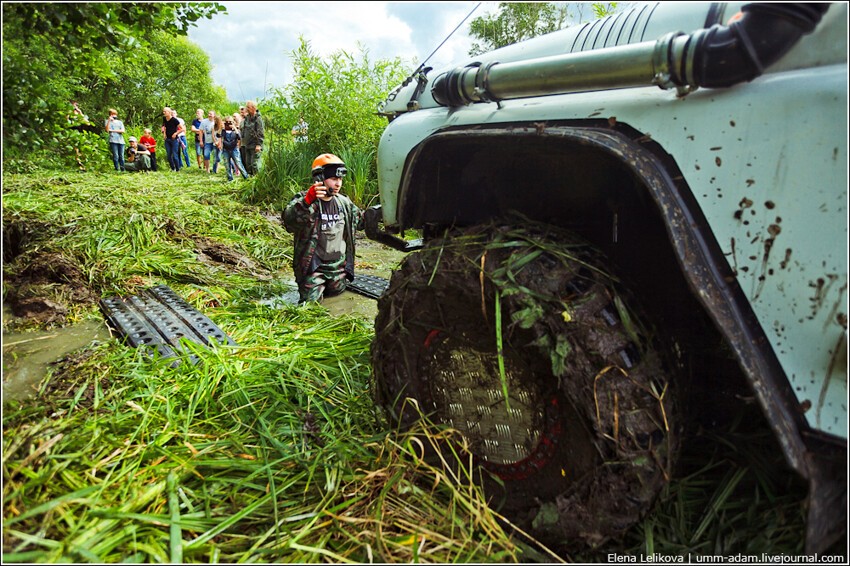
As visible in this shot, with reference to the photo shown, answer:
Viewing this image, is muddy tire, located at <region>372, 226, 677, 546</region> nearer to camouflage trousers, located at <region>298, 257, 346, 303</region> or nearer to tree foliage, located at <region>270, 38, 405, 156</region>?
camouflage trousers, located at <region>298, 257, 346, 303</region>

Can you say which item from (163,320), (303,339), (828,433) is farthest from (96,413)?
(828,433)

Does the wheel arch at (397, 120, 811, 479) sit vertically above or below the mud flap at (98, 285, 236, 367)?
above

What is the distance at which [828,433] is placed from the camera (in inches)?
47.3

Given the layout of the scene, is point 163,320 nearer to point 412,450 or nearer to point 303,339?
point 303,339

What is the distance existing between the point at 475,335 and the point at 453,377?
8.1 inches

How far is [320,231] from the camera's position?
4980 mm

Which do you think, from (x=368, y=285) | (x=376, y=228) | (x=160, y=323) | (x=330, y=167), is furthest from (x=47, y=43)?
(x=368, y=285)

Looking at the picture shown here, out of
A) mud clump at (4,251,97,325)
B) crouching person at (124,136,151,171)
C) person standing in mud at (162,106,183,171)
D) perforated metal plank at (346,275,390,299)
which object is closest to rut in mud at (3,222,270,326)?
mud clump at (4,251,97,325)

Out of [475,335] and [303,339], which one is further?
[303,339]

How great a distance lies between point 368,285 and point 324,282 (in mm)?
541

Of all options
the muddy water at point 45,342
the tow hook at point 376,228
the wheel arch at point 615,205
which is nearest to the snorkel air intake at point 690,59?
the wheel arch at point 615,205

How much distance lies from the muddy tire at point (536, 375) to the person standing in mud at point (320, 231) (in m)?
2.90

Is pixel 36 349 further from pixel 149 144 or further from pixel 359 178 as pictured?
pixel 149 144

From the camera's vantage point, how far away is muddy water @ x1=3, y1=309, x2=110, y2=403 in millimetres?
2898
